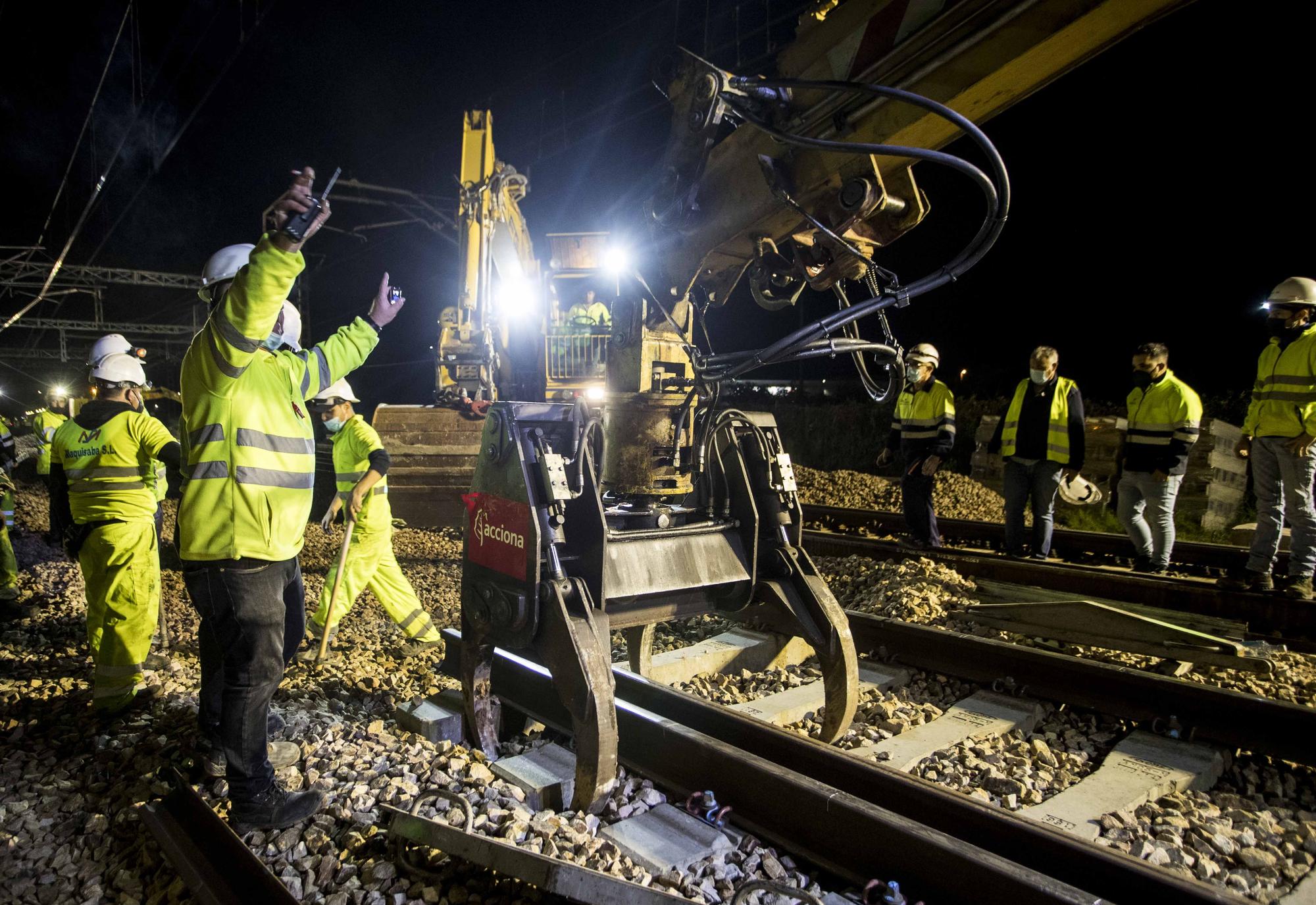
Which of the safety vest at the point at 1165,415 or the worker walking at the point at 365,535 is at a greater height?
the safety vest at the point at 1165,415

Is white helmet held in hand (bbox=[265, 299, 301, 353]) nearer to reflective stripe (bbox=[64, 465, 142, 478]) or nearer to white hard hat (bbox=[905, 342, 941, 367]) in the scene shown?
reflective stripe (bbox=[64, 465, 142, 478])

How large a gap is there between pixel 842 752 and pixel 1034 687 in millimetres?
1699

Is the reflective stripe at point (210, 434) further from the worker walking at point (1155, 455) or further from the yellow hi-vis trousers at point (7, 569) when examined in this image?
the worker walking at point (1155, 455)

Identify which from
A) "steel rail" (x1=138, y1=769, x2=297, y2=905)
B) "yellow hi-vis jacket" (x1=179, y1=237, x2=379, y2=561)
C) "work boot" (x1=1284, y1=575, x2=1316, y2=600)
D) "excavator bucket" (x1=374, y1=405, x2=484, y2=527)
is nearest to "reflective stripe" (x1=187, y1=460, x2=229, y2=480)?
"yellow hi-vis jacket" (x1=179, y1=237, x2=379, y2=561)

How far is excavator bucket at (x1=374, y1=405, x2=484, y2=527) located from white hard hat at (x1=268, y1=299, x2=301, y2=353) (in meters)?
6.53

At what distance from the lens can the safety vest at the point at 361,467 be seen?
5.38m

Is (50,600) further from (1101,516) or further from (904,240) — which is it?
(904,240)

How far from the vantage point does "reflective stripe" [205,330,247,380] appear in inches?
103

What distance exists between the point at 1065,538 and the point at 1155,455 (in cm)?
131

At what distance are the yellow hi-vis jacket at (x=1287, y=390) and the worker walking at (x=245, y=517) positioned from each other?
20.8 ft

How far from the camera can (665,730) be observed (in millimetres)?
2928

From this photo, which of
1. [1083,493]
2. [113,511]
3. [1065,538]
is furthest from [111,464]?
[1083,493]

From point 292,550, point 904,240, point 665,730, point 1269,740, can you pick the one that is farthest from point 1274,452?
point 904,240

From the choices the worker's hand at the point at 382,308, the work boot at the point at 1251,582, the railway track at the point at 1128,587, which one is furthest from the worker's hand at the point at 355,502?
the work boot at the point at 1251,582
